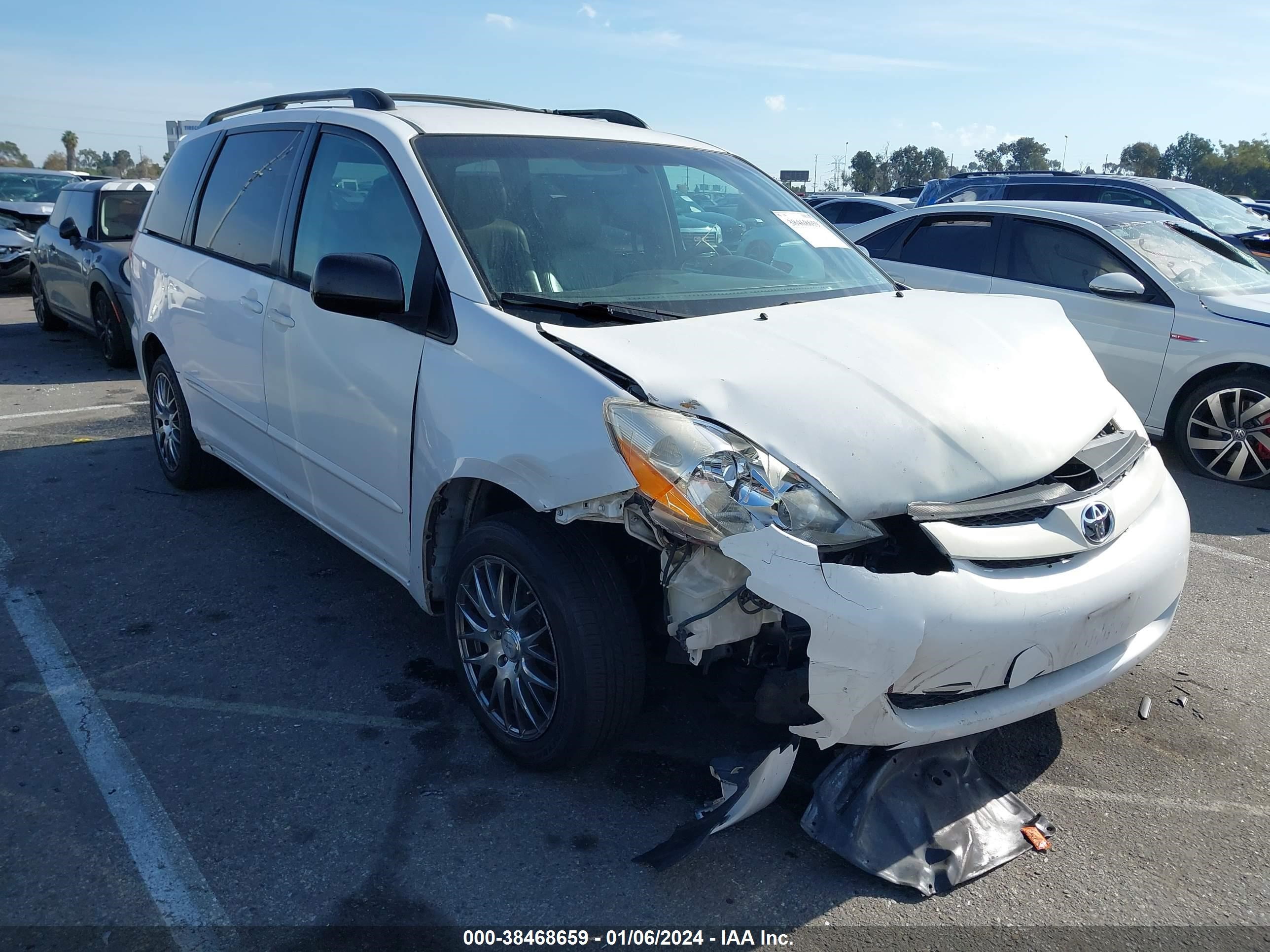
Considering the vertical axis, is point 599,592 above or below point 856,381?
below


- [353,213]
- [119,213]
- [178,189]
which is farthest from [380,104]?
[119,213]

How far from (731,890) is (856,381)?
4.53ft

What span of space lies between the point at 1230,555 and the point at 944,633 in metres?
3.49

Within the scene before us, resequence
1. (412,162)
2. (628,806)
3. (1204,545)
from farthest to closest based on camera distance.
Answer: (1204,545), (412,162), (628,806)

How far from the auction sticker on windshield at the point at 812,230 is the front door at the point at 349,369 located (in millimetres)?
1598

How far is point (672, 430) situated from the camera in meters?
2.48

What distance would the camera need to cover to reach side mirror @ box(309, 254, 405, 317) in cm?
313

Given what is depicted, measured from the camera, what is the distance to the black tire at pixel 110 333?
29.3 ft

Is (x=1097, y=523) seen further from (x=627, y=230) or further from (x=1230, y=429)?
(x=1230, y=429)

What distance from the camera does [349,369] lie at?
3.50 m

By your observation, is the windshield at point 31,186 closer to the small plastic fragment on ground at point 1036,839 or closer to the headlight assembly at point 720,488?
the headlight assembly at point 720,488

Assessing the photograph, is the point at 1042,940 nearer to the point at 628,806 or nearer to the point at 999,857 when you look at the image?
the point at 999,857

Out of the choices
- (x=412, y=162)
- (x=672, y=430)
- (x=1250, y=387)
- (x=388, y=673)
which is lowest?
(x=388, y=673)

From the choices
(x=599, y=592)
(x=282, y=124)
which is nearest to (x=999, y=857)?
(x=599, y=592)
